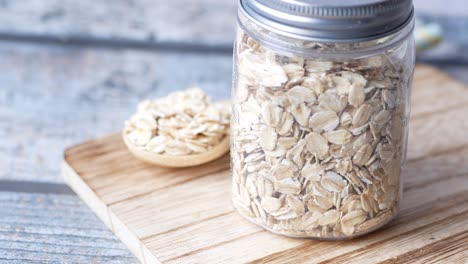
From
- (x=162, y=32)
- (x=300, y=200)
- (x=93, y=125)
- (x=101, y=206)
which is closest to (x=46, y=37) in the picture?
(x=162, y=32)

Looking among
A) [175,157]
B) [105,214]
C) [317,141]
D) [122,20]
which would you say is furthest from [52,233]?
[122,20]

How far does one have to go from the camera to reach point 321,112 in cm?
78

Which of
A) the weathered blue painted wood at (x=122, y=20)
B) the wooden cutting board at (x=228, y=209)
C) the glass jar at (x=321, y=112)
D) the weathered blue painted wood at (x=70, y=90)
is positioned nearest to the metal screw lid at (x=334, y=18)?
the glass jar at (x=321, y=112)

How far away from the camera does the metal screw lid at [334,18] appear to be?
76 cm

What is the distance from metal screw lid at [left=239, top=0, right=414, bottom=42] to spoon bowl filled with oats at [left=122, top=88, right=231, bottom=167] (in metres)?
0.25

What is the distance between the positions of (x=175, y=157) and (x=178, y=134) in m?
0.03

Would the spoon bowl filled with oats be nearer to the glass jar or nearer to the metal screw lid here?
the glass jar

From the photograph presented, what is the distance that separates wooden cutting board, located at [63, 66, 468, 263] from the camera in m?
0.86

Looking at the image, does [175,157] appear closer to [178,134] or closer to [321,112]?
[178,134]

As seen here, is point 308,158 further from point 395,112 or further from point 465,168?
point 465,168

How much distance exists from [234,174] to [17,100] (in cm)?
50

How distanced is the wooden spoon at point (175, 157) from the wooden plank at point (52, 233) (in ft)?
0.32

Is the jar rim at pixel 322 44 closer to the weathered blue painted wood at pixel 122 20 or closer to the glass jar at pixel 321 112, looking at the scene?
the glass jar at pixel 321 112

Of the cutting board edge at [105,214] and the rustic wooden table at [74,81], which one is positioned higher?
the cutting board edge at [105,214]
